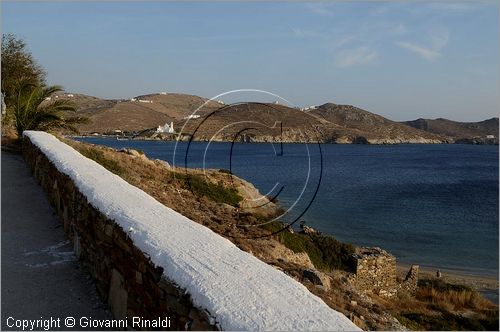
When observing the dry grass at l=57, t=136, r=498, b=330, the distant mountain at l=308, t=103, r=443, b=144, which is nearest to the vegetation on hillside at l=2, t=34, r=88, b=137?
the dry grass at l=57, t=136, r=498, b=330

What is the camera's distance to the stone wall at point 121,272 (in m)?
2.80

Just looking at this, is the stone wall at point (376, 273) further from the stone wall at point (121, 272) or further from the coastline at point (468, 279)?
the stone wall at point (121, 272)

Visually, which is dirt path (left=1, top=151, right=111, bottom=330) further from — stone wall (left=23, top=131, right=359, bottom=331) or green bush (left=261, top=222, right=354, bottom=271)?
green bush (left=261, top=222, right=354, bottom=271)

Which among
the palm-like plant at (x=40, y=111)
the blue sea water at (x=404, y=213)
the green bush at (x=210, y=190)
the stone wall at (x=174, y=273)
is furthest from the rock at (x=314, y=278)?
the palm-like plant at (x=40, y=111)

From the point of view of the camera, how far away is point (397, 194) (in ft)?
134

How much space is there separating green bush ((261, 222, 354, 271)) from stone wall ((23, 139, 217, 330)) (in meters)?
7.24

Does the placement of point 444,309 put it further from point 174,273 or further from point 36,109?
point 36,109

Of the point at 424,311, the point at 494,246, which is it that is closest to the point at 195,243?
the point at 424,311

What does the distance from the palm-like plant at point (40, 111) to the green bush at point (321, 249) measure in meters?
9.06

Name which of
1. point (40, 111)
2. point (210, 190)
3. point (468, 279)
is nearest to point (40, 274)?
point (210, 190)

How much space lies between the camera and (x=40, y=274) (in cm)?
502

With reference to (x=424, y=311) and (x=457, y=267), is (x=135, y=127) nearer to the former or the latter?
(x=457, y=267)

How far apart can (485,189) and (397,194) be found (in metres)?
14.3

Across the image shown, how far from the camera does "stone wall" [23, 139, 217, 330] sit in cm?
280
